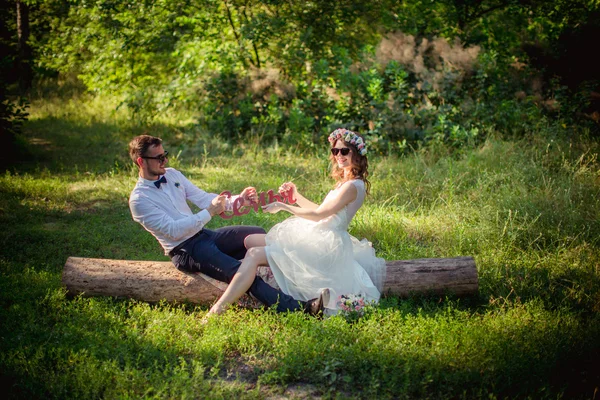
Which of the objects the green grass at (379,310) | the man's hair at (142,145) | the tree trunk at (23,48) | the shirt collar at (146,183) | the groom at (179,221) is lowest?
the green grass at (379,310)

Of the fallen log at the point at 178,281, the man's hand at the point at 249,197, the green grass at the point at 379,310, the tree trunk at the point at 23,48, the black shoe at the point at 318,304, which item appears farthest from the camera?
the tree trunk at the point at 23,48

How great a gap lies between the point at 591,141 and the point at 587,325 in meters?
5.16

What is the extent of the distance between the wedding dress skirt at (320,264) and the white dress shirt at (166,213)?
2.27 ft

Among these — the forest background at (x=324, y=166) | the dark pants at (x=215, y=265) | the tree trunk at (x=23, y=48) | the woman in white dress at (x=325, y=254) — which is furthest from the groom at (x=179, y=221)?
the tree trunk at (x=23, y=48)

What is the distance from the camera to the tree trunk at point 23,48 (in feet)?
49.8

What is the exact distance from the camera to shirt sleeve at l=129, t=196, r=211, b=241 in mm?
4727

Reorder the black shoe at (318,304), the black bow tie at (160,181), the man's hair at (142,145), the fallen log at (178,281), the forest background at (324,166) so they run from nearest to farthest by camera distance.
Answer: the forest background at (324,166)
the black shoe at (318,304)
the man's hair at (142,145)
the black bow tie at (160,181)
the fallen log at (178,281)

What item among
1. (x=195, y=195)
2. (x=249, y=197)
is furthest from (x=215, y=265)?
(x=195, y=195)

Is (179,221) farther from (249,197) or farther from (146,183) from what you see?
(249,197)

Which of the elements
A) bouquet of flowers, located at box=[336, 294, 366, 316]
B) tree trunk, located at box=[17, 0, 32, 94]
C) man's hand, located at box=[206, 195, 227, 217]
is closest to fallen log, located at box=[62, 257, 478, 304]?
bouquet of flowers, located at box=[336, 294, 366, 316]

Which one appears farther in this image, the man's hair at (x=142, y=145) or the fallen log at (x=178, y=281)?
the fallen log at (x=178, y=281)

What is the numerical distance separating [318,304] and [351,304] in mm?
306

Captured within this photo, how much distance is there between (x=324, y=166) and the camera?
29.9 ft

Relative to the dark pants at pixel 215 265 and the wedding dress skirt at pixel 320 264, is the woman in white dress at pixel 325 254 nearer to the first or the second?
the wedding dress skirt at pixel 320 264
